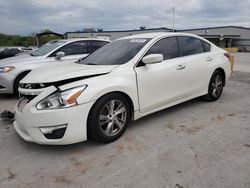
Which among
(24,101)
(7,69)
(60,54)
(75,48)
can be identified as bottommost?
(24,101)

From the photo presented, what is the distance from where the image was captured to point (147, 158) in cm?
282

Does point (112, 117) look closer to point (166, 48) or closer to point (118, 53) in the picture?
point (118, 53)

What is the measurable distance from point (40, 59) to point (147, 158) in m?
4.35

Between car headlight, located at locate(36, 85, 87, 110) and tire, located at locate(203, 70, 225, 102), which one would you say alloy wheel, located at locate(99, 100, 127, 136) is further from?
tire, located at locate(203, 70, 225, 102)

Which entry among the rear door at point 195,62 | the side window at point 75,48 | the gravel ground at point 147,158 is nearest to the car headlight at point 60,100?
the gravel ground at point 147,158

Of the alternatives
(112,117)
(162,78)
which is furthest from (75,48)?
(112,117)

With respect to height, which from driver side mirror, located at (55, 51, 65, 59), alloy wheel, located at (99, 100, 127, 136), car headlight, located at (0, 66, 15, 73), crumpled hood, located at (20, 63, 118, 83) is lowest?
alloy wheel, located at (99, 100, 127, 136)

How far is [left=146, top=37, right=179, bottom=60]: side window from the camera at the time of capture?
384 cm

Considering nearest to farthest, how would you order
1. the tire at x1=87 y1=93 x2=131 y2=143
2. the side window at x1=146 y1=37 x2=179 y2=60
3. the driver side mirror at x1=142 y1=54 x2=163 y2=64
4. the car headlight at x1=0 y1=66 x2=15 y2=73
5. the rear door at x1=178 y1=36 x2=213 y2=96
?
the tire at x1=87 y1=93 x2=131 y2=143 < the driver side mirror at x1=142 y1=54 x2=163 y2=64 < the side window at x1=146 y1=37 x2=179 y2=60 < the rear door at x1=178 y1=36 x2=213 y2=96 < the car headlight at x1=0 y1=66 x2=15 y2=73

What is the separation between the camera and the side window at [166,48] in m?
3.84

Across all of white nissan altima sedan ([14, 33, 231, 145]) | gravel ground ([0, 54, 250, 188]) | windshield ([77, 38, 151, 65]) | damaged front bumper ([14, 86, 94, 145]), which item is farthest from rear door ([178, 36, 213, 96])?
damaged front bumper ([14, 86, 94, 145])

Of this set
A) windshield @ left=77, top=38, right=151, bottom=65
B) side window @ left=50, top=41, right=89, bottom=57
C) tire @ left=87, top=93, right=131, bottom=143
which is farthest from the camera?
side window @ left=50, top=41, right=89, bottom=57

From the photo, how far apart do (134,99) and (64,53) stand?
3548 millimetres

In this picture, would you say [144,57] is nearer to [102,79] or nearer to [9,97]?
[102,79]
